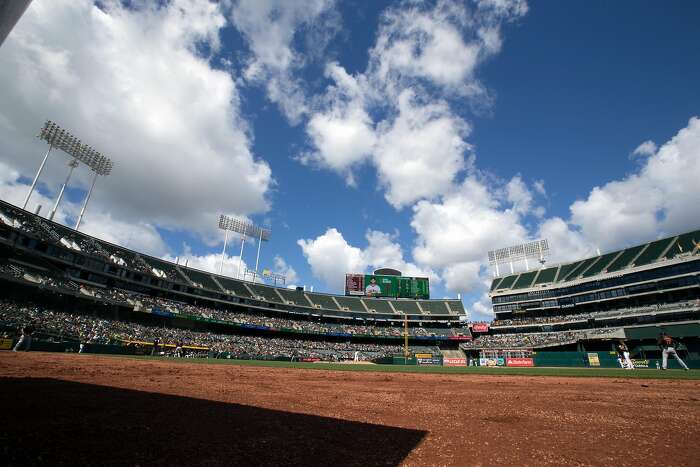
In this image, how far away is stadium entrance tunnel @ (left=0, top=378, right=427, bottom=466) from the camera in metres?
4.35

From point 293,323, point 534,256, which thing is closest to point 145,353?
point 293,323

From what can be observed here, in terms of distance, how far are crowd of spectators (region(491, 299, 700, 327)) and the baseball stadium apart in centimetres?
36

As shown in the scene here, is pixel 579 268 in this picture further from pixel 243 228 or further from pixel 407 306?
pixel 243 228

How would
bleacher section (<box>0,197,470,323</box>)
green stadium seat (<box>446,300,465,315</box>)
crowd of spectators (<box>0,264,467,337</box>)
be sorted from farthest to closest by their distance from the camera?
green stadium seat (<box>446,300,465,315</box>) < bleacher section (<box>0,197,470,323</box>) < crowd of spectators (<box>0,264,467,337</box>)

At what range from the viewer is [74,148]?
55.5 metres

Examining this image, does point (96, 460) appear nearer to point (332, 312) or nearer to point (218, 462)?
point (218, 462)

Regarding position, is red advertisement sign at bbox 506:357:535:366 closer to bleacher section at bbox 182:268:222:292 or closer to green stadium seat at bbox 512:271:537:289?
green stadium seat at bbox 512:271:537:289

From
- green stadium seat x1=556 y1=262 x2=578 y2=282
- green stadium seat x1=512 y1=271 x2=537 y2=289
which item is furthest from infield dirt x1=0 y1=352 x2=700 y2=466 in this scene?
green stadium seat x1=512 y1=271 x2=537 y2=289

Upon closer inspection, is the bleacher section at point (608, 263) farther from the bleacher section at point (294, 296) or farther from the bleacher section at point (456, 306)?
the bleacher section at point (294, 296)

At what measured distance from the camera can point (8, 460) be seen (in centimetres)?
368

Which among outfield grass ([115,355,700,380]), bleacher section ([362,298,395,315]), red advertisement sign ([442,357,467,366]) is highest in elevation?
bleacher section ([362,298,395,315])

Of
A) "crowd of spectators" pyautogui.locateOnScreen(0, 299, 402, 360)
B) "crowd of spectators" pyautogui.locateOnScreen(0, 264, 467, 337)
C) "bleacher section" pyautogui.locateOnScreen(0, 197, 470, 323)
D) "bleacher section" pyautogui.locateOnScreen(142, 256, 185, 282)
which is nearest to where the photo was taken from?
"crowd of spectators" pyautogui.locateOnScreen(0, 299, 402, 360)

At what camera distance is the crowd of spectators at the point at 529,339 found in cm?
6284

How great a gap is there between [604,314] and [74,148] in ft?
324
